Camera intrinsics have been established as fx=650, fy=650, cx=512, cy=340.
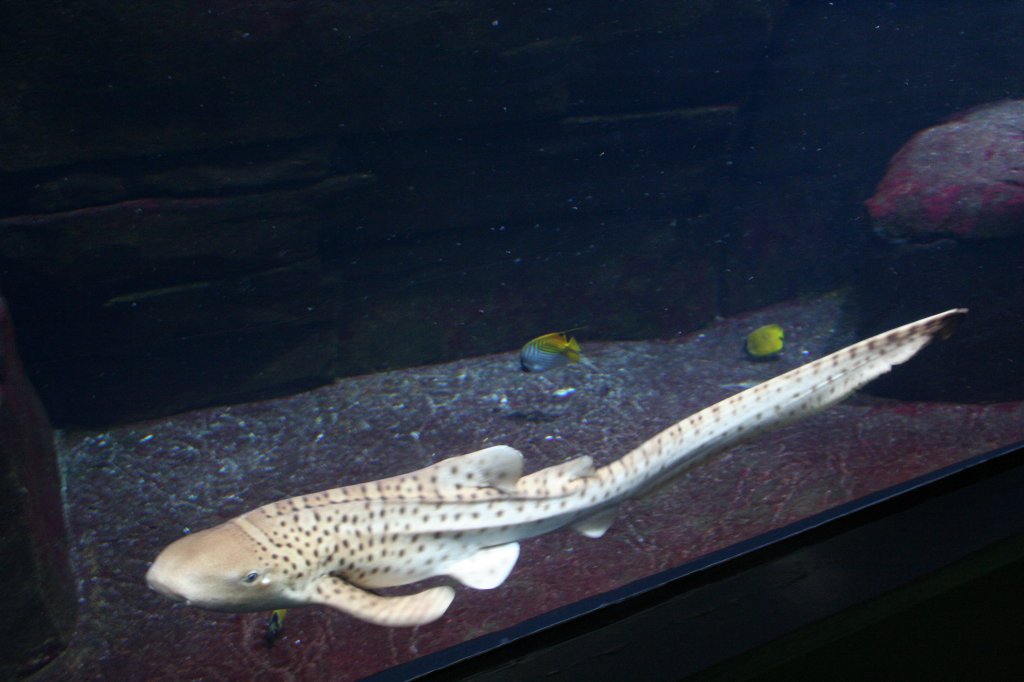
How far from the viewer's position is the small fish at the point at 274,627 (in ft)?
12.0

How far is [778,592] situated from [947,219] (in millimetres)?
7837

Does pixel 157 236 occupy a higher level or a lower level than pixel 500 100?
lower

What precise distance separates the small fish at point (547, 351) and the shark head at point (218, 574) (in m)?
4.03

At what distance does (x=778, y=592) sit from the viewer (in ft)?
5.49

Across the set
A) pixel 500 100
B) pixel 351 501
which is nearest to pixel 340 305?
pixel 500 100

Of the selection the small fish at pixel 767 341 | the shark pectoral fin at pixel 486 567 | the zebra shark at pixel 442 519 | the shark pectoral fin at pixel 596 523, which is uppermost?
the zebra shark at pixel 442 519

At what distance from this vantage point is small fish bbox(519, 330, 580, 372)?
6.52 metres

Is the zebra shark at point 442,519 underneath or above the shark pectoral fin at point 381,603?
above

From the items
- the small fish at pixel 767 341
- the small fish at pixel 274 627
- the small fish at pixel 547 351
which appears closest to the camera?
the small fish at pixel 274 627

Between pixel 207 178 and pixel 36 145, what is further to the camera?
pixel 207 178

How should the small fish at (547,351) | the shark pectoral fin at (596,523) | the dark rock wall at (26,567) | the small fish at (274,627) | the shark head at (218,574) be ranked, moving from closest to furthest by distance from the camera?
the shark head at (218,574), the shark pectoral fin at (596,523), the small fish at (274,627), the dark rock wall at (26,567), the small fish at (547,351)

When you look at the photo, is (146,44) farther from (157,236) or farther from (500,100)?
(500,100)

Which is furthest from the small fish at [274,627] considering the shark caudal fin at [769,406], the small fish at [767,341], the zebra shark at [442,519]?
the small fish at [767,341]

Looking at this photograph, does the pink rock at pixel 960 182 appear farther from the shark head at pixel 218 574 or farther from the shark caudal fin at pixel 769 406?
the shark head at pixel 218 574
